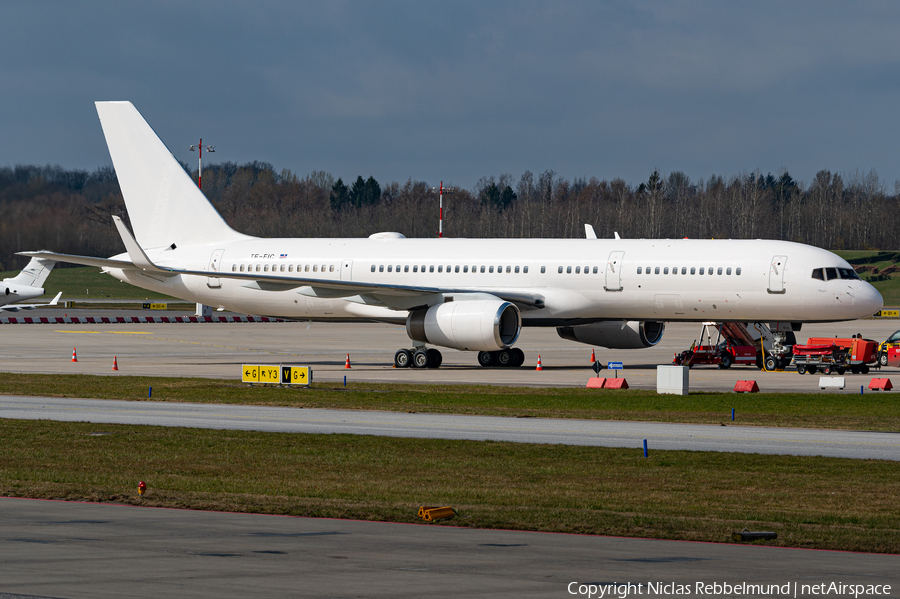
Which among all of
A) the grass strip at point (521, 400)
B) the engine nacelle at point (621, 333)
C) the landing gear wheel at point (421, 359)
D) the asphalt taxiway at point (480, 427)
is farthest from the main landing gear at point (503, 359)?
the asphalt taxiway at point (480, 427)

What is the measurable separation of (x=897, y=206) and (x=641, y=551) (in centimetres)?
18038

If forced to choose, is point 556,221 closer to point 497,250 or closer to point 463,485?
point 497,250

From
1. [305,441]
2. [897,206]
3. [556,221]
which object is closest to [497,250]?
[305,441]

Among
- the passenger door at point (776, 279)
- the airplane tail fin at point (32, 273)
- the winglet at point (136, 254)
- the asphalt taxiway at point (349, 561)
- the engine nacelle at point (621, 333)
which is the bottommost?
the asphalt taxiway at point (349, 561)

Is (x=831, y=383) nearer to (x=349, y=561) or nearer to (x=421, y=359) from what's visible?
(x=421, y=359)

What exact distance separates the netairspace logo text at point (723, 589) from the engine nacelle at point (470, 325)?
28554mm

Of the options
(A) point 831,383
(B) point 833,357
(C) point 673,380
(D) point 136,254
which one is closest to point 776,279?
(B) point 833,357

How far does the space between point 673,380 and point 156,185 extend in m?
25.4

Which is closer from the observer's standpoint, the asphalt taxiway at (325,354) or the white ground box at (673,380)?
the white ground box at (673,380)

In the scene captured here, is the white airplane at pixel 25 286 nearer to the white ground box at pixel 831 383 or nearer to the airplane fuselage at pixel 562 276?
the airplane fuselage at pixel 562 276

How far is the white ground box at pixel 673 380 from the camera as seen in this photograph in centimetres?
3061

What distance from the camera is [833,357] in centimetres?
3844

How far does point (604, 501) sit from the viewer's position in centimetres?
1552

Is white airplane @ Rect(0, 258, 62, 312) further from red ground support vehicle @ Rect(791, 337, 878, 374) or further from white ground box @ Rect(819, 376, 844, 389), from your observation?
white ground box @ Rect(819, 376, 844, 389)
